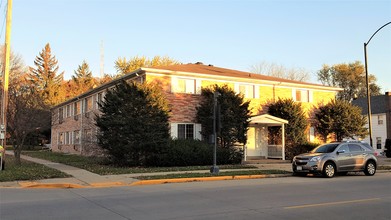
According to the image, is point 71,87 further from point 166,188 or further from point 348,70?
point 166,188

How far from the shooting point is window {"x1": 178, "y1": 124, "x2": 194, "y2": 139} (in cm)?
2531

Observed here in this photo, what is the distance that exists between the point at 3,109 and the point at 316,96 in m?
22.8

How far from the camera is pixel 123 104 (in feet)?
70.4

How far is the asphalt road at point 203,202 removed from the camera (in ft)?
27.0

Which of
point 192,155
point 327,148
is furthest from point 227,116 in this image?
point 327,148

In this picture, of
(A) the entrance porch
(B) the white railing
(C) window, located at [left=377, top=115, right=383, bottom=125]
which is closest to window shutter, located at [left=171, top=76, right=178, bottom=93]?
(A) the entrance porch

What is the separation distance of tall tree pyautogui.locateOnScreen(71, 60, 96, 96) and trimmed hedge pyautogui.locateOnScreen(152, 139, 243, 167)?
5189 cm

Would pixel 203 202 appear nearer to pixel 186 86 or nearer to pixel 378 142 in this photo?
pixel 186 86

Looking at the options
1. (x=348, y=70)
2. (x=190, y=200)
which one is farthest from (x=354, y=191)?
(x=348, y=70)

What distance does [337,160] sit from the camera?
1767 centimetres

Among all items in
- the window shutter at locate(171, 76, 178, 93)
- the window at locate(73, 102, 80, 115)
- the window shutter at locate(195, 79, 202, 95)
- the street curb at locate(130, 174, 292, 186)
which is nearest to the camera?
the street curb at locate(130, 174, 292, 186)

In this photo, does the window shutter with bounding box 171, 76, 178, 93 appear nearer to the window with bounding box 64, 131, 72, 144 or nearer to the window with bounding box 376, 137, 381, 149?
the window with bounding box 64, 131, 72, 144

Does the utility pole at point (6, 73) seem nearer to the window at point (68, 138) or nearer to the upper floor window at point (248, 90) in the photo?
the upper floor window at point (248, 90)

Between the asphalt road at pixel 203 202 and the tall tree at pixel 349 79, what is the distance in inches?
2346
